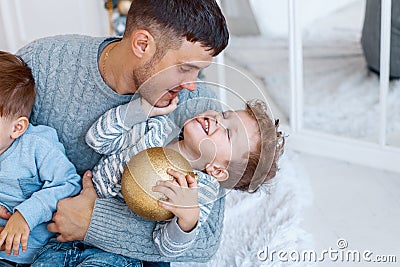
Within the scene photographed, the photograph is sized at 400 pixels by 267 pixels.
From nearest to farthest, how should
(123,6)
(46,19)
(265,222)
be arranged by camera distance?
Result: (265,222)
(123,6)
(46,19)

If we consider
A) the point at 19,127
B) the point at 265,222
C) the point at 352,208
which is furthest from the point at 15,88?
the point at 352,208

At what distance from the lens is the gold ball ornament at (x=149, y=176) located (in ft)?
4.29

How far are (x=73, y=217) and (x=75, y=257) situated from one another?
0.28 ft

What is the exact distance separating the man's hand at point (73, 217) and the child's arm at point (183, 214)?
0.49 feet

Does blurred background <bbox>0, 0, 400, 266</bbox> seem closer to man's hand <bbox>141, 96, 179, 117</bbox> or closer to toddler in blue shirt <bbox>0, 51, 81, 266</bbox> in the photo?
man's hand <bbox>141, 96, 179, 117</bbox>

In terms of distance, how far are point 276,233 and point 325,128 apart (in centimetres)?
71

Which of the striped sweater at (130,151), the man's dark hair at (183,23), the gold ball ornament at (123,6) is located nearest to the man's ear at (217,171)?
the striped sweater at (130,151)

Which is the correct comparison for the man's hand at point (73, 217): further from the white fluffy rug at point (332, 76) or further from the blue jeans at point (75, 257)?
the white fluffy rug at point (332, 76)

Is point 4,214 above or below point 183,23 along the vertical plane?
below

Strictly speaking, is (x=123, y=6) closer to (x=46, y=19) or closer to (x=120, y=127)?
(x=46, y=19)

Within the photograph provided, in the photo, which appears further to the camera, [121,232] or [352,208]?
[352,208]

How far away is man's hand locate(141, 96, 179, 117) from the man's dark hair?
104 millimetres
